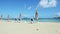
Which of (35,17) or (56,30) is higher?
(35,17)

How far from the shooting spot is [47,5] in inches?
127

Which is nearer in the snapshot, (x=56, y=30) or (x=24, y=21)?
(x=56, y=30)

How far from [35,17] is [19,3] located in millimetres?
495

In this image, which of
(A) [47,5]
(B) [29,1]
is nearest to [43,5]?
(A) [47,5]

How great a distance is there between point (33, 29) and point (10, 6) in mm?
829

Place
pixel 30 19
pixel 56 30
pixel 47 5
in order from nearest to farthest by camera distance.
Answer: pixel 56 30 → pixel 47 5 → pixel 30 19

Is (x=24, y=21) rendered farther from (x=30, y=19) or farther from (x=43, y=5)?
(x=43, y=5)

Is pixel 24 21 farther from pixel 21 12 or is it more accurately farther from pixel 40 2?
pixel 40 2

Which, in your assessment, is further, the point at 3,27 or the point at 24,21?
the point at 24,21

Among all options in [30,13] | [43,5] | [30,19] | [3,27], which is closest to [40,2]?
[43,5]

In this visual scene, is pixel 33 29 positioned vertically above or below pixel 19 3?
below

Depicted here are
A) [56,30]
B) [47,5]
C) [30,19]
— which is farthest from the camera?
[30,19]

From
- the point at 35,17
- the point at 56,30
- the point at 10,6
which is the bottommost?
the point at 56,30

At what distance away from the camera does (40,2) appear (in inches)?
127
